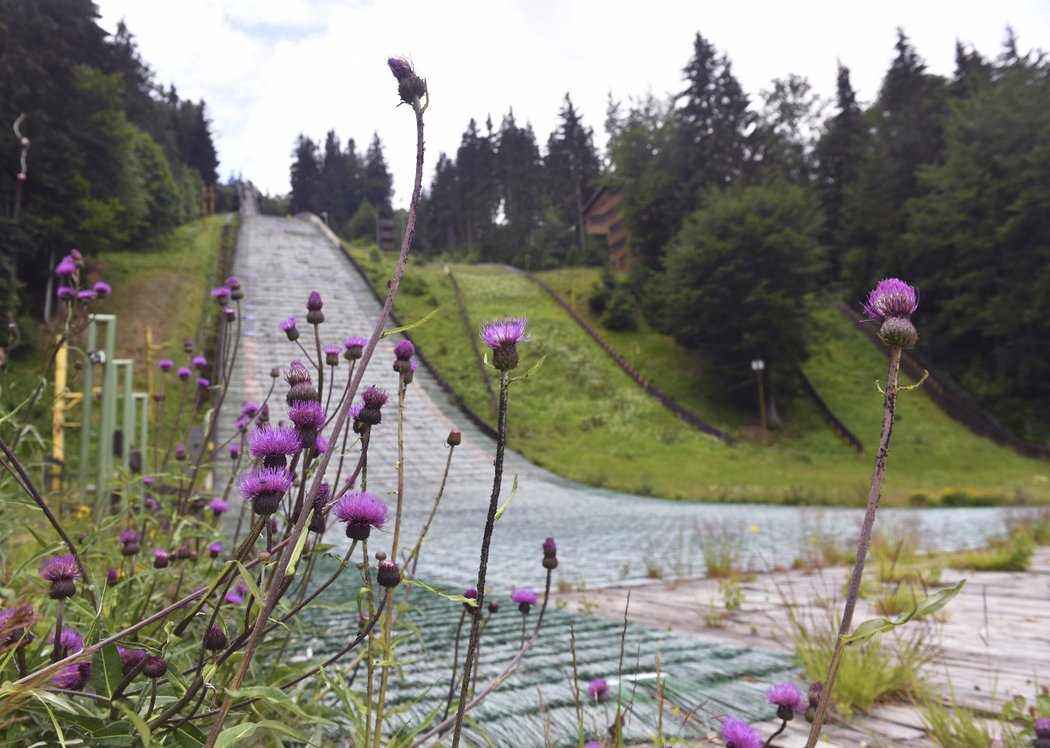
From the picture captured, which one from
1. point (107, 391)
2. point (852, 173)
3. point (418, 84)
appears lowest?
point (107, 391)

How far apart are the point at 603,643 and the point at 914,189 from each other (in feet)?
118

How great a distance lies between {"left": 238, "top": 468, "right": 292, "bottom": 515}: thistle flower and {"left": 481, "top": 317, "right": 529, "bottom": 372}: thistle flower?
0.26 meters

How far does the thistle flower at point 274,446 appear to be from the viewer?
75 centimetres

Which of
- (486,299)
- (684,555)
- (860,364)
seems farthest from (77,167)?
(860,364)

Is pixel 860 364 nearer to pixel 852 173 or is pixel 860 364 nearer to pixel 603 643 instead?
pixel 852 173

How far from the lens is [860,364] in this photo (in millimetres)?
27938

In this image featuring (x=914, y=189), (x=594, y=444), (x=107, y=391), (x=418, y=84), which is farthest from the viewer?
(x=914, y=189)

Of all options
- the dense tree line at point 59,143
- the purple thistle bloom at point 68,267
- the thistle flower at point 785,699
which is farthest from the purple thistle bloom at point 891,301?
the dense tree line at point 59,143

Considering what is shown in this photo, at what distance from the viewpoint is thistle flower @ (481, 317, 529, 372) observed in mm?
754

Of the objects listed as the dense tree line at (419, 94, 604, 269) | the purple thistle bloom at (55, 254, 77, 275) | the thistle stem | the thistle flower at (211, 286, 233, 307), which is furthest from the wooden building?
the thistle stem

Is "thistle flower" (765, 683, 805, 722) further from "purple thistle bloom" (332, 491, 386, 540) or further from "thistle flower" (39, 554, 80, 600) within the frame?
"thistle flower" (39, 554, 80, 600)

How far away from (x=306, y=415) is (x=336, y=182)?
274ft

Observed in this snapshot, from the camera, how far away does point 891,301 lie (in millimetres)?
680

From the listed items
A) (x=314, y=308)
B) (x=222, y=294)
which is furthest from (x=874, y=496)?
(x=222, y=294)
